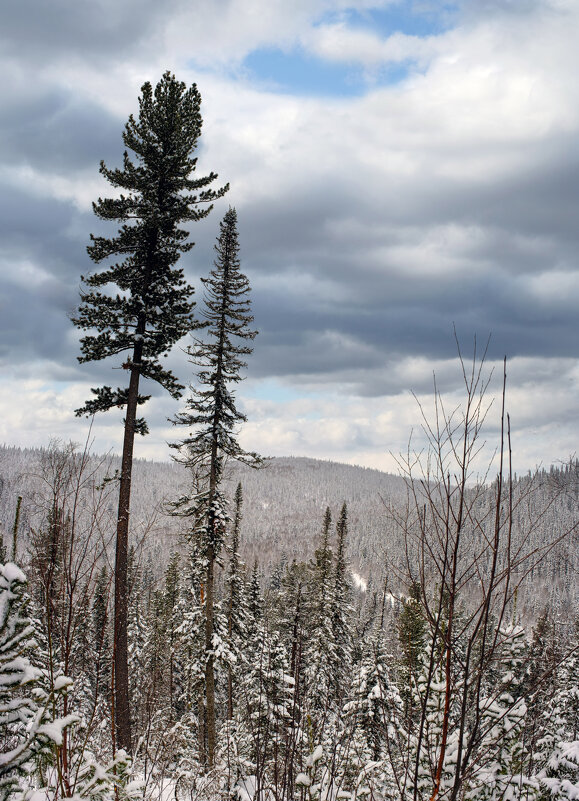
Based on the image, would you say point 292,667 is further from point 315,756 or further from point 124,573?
point 124,573

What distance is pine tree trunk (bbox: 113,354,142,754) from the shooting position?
915cm

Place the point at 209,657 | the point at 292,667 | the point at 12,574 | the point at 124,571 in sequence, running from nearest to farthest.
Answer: the point at 12,574 < the point at 292,667 < the point at 124,571 < the point at 209,657

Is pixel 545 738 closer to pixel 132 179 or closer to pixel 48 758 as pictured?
pixel 48 758

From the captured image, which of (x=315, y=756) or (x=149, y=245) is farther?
(x=149, y=245)

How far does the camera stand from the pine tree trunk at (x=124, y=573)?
9148 millimetres

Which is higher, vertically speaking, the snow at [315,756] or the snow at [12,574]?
the snow at [12,574]

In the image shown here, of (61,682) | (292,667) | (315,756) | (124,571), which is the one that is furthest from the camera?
(124,571)

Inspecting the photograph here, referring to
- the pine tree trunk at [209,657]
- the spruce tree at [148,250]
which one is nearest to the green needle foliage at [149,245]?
the spruce tree at [148,250]

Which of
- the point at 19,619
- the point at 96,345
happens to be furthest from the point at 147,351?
the point at 19,619

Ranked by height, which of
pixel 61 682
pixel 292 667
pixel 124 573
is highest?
pixel 61 682

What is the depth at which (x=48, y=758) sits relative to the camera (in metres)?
2.30

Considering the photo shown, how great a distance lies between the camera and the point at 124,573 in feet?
32.0

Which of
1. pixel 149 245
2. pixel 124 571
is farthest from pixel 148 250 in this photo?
pixel 124 571

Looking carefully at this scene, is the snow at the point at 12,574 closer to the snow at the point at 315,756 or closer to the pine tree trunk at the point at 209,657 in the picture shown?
the snow at the point at 315,756
